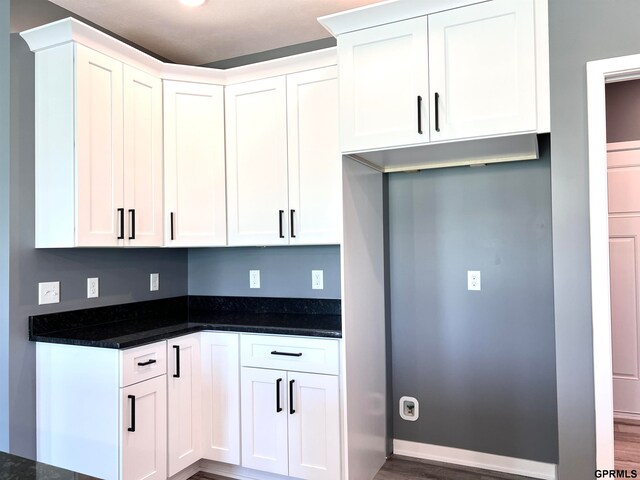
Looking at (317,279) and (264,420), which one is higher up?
(317,279)

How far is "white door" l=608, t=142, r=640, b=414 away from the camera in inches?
132

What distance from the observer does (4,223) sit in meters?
2.23

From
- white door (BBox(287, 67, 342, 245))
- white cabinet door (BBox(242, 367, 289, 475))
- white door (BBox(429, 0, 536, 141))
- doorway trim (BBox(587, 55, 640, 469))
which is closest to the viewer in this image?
doorway trim (BBox(587, 55, 640, 469))

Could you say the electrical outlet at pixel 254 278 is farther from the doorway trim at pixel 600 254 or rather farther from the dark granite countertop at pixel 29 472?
the dark granite countertop at pixel 29 472

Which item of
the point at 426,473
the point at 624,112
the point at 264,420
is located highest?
the point at 624,112

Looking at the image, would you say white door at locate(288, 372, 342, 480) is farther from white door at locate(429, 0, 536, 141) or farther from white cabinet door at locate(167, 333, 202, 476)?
white door at locate(429, 0, 536, 141)

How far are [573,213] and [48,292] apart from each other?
2.53 metres

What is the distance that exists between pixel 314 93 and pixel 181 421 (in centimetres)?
195

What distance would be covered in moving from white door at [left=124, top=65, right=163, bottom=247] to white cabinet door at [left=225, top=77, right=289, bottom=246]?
415 millimetres

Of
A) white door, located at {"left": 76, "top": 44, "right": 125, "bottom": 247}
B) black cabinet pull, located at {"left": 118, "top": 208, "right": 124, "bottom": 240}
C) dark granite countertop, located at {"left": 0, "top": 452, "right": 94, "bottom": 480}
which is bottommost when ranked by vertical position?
dark granite countertop, located at {"left": 0, "top": 452, "right": 94, "bottom": 480}

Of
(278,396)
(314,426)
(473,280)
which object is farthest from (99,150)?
(473,280)

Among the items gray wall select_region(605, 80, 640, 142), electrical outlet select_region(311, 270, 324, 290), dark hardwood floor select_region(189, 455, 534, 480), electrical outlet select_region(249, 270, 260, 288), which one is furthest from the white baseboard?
gray wall select_region(605, 80, 640, 142)

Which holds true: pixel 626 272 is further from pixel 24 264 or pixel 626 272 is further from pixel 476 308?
pixel 24 264

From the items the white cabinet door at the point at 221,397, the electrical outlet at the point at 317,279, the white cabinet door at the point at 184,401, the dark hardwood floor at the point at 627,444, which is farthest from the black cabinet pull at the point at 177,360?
the dark hardwood floor at the point at 627,444
